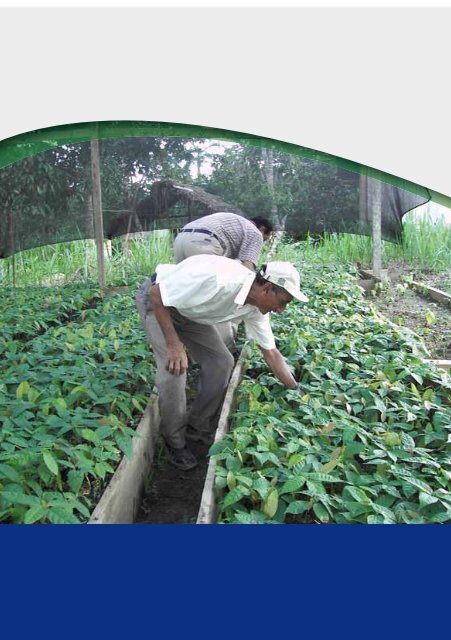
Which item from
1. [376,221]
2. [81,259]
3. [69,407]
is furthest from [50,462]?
[376,221]

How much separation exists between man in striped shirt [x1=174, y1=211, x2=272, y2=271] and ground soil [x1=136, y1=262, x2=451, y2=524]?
1.59ft

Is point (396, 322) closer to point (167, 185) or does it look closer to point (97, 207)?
point (167, 185)

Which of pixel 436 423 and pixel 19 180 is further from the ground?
pixel 19 180

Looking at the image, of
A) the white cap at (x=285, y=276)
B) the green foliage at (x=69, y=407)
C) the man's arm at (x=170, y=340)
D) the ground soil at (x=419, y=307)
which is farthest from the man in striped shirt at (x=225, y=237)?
the ground soil at (x=419, y=307)

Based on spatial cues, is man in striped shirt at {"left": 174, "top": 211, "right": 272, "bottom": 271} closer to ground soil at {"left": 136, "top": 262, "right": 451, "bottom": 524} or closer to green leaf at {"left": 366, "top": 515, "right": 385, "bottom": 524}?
ground soil at {"left": 136, "top": 262, "right": 451, "bottom": 524}

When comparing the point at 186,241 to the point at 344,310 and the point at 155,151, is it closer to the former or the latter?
the point at 155,151

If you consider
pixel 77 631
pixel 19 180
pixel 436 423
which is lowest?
pixel 77 631

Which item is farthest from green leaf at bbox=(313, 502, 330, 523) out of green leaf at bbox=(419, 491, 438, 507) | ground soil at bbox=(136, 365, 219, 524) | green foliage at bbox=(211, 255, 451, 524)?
ground soil at bbox=(136, 365, 219, 524)

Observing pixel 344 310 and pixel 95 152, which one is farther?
pixel 344 310

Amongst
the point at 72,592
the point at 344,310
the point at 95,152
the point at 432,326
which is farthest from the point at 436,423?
the point at 95,152

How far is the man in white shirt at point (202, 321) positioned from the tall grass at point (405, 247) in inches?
6.1

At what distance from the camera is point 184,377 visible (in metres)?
2.43

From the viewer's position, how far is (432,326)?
2.18 m

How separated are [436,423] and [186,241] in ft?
3.56
